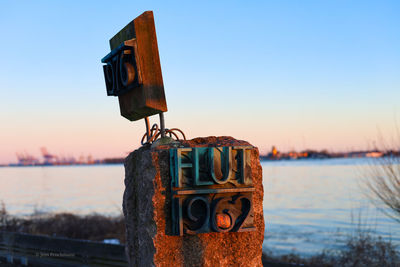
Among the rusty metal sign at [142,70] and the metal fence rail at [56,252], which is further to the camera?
the metal fence rail at [56,252]

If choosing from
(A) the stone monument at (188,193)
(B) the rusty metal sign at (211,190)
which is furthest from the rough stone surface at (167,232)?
(B) the rusty metal sign at (211,190)

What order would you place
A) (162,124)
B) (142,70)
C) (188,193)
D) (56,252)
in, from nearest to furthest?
(188,193) → (142,70) → (162,124) → (56,252)

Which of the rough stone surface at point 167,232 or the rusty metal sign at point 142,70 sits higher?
the rusty metal sign at point 142,70

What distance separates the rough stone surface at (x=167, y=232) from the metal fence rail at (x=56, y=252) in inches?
171

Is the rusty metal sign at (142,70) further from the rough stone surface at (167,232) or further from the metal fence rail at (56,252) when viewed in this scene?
the metal fence rail at (56,252)

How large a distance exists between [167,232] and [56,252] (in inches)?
240

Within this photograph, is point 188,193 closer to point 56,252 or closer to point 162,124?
point 162,124

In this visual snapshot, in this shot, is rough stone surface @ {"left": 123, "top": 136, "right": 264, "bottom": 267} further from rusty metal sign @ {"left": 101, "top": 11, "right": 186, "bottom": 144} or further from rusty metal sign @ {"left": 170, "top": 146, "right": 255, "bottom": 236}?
rusty metal sign @ {"left": 101, "top": 11, "right": 186, "bottom": 144}

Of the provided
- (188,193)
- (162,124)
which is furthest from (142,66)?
(188,193)

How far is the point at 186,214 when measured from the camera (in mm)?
3557

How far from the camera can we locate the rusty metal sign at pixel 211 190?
3555 mm

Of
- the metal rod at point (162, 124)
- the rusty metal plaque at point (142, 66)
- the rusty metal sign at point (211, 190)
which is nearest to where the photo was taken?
the rusty metal sign at point (211, 190)

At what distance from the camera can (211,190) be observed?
141 inches

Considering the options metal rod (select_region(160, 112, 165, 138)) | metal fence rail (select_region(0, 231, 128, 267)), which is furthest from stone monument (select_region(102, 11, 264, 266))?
metal fence rail (select_region(0, 231, 128, 267))
